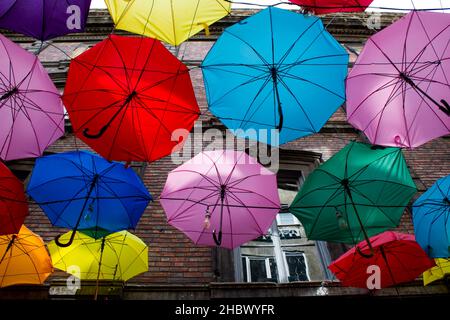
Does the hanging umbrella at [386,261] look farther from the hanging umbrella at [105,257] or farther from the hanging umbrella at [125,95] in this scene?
the hanging umbrella at [125,95]

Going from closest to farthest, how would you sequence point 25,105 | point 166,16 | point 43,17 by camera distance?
point 43,17
point 25,105
point 166,16

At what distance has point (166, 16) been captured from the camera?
4.58 meters

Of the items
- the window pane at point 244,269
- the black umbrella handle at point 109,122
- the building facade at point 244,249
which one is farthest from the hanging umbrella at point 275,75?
the window pane at point 244,269

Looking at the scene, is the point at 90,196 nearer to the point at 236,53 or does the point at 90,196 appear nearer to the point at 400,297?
the point at 236,53

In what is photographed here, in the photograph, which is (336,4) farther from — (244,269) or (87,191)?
(244,269)

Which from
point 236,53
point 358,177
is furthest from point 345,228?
point 236,53

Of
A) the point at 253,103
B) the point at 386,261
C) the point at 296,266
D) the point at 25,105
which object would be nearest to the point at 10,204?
the point at 25,105

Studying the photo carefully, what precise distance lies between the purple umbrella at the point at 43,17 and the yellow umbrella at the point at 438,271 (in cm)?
582

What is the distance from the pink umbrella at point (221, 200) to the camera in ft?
15.7

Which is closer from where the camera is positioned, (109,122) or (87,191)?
(109,122)

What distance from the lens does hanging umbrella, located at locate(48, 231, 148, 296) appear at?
5016mm

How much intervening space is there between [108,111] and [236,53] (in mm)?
1807

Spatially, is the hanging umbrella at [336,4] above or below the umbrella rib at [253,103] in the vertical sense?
above

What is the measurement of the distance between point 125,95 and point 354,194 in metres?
3.32
